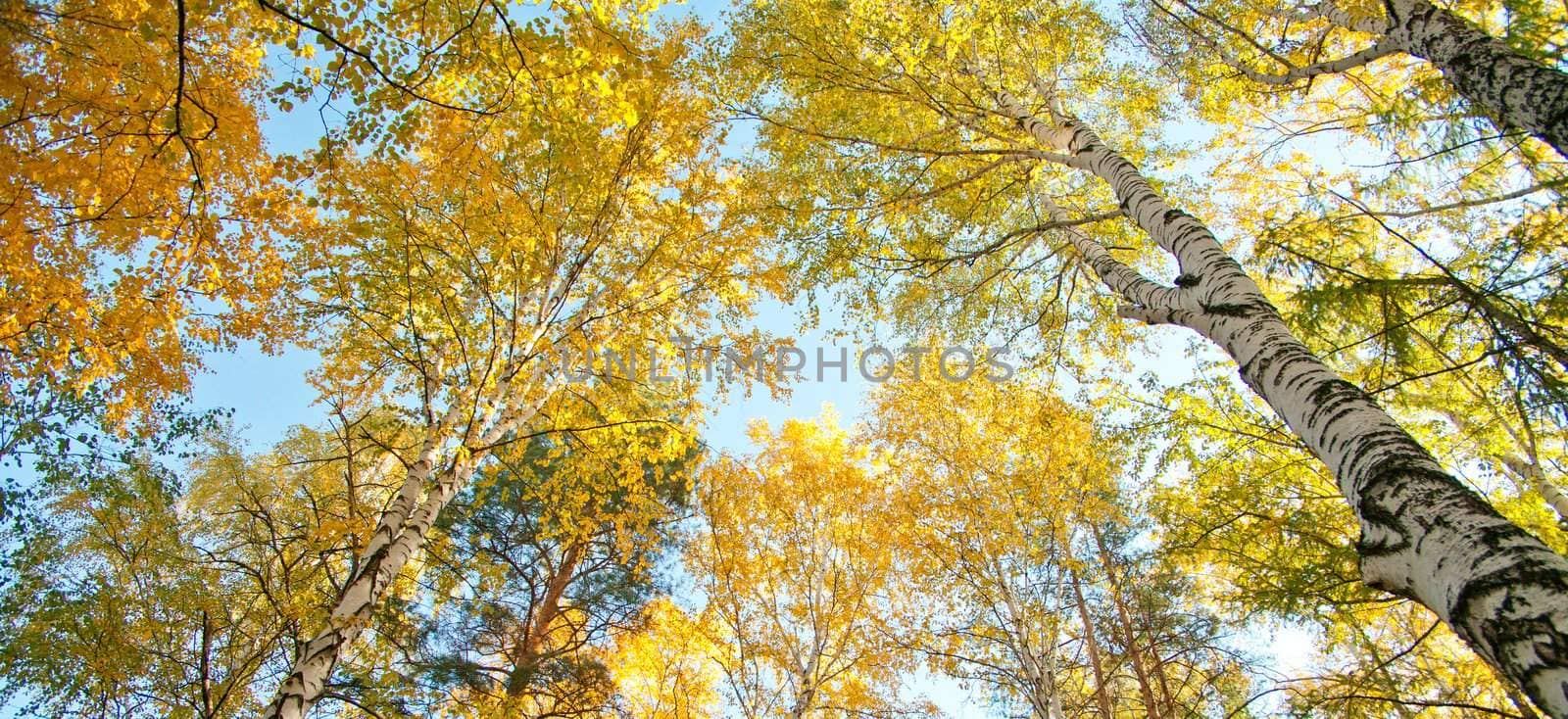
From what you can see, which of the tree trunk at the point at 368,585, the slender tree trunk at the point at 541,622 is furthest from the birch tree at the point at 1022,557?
the tree trunk at the point at 368,585

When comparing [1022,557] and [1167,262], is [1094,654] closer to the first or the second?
[1022,557]

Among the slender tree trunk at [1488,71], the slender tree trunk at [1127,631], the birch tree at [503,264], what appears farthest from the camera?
the slender tree trunk at [1127,631]

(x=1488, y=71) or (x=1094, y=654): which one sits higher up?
(x=1488, y=71)

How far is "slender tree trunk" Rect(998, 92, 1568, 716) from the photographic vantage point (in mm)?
1077

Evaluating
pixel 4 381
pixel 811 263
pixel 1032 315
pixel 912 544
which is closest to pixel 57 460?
pixel 4 381

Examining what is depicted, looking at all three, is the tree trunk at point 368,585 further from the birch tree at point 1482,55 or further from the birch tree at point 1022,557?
the birch tree at point 1482,55

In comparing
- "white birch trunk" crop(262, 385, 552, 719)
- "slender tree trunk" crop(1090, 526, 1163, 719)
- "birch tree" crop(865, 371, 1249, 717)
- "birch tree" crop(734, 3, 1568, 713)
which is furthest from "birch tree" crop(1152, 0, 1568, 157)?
"white birch trunk" crop(262, 385, 552, 719)

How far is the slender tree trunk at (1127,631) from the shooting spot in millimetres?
5902

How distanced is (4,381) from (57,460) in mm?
2211

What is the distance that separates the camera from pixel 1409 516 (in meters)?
1.40

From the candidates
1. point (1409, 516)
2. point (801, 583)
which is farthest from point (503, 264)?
point (1409, 516)

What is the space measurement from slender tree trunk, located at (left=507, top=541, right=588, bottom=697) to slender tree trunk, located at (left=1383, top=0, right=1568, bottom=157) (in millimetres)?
6307

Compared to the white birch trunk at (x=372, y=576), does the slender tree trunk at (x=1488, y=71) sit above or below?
above

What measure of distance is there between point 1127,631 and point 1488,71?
5.75m
